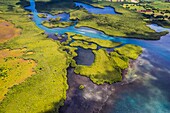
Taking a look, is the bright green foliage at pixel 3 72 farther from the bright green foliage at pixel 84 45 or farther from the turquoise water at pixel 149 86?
the turquoise water at pixel 149 86

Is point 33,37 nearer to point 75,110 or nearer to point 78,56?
point 78,56

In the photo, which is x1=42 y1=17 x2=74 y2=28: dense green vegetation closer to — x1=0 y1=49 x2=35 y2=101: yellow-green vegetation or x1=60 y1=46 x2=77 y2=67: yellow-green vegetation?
x1=60 y1=46 x2=77 y2=67: yellow-green vegetation

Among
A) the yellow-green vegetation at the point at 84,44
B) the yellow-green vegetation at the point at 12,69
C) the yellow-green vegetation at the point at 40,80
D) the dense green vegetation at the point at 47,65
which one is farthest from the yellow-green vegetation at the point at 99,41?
the yellow-green vegetation at the point at 12,69

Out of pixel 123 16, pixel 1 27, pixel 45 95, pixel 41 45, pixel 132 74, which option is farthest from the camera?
pixel 123 16

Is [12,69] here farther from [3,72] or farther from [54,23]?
[54,23]

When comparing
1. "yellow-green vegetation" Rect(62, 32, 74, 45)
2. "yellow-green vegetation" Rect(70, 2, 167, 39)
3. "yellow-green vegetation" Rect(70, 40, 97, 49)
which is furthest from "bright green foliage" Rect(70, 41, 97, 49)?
"yellow-green vegetation" Rect(70, 2, 167, 39)

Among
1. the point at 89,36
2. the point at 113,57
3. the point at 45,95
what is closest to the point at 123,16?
the point at 89,36

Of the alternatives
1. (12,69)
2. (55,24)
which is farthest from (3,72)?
(55,24)
